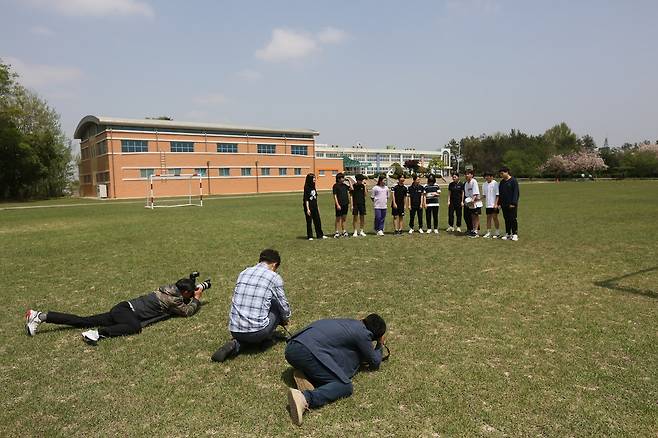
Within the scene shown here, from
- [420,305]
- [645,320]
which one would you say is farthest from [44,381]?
[645,320]

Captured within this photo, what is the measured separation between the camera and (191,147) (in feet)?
175

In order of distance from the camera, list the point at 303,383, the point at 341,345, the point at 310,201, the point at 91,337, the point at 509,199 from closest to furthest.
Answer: the point at 303,383
the point at 341,345
the point at 91,337
the point at 509,199
the point at 310,201

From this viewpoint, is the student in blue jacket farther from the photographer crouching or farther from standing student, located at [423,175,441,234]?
standing student, located at [423,175,441,234]

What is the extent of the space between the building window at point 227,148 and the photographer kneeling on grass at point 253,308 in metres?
53.4

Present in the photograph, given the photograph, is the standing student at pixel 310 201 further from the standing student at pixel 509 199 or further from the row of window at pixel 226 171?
the row of window at pixel 226 171

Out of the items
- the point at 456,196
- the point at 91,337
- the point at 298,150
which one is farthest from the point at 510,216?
the point at 298,150

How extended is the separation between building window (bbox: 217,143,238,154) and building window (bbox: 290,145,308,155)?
29.3 ft

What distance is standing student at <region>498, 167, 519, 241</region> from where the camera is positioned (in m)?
12.1

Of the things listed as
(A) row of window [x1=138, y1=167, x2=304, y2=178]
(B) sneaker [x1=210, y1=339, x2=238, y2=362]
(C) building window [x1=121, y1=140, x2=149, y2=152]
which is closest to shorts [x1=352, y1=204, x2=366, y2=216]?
(B) sneaker [x1=210, y1=339, x2=238, y2=362]

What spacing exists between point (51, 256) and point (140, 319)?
7.26 meters

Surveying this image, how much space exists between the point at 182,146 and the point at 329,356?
5277 cm

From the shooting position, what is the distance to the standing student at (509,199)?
12133 mm

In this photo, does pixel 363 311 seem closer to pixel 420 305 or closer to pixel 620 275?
pixel 420 305

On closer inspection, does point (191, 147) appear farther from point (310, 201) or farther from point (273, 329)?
point (273, 329)
